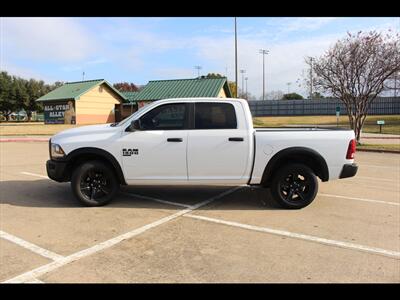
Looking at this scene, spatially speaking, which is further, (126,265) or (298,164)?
(298,164)

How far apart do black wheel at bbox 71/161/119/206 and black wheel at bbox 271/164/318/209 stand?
110 inches

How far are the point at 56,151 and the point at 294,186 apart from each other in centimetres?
419

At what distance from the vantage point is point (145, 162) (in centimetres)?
673

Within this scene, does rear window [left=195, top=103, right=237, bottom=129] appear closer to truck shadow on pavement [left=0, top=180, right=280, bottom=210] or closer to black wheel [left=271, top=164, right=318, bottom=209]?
black wheel [left=271, top=164, right=318, bottom=209]

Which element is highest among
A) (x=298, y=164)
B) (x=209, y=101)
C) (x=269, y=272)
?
(x=209, y=101)

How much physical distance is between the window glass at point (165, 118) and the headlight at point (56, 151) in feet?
4.84

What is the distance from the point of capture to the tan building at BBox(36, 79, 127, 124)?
41281 mm

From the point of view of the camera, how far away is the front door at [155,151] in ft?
22.0

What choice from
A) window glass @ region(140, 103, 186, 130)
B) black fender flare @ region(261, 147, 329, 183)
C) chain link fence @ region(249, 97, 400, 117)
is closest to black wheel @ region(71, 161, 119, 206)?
window glass @ region(140, 103, 186, 130)

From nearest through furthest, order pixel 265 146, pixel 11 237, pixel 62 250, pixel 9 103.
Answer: pixel 62 250, pixel 11 237, pixel 265 146, pixel 9 103
